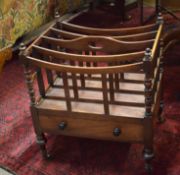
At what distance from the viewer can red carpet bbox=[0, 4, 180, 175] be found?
1.78 m

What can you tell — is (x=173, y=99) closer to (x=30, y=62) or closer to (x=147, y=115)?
(x=147, y=115)

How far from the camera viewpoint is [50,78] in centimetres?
187

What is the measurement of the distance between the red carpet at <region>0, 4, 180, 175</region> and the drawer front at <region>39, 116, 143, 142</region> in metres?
0.19

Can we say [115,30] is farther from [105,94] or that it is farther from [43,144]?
[43,144]

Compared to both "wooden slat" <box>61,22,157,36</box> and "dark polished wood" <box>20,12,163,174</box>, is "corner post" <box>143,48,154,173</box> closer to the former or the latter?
"dark polished wood" <box>20,12,163,174</box>

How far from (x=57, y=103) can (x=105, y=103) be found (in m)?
0.27

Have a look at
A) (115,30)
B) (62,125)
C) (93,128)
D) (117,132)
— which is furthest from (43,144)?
(115,30)

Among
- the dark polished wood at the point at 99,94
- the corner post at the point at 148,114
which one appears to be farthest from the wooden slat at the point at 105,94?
the corner post at the point at 148,114

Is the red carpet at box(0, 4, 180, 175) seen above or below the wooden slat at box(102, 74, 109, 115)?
below

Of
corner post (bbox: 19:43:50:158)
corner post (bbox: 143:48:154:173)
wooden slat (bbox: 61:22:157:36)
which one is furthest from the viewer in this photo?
wooden slat (bbox: 61:22:157:36)

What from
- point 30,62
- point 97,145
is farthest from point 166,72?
point 30,62

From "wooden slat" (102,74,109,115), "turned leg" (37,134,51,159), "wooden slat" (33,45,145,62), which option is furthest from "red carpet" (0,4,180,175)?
"wooden slat" (33,45,145,62)

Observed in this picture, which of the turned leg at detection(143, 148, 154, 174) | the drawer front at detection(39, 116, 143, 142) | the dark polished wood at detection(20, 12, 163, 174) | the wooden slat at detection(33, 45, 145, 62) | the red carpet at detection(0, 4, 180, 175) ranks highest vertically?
the wooden slat at detection(33, 45, 145, 62)

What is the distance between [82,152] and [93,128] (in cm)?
27
